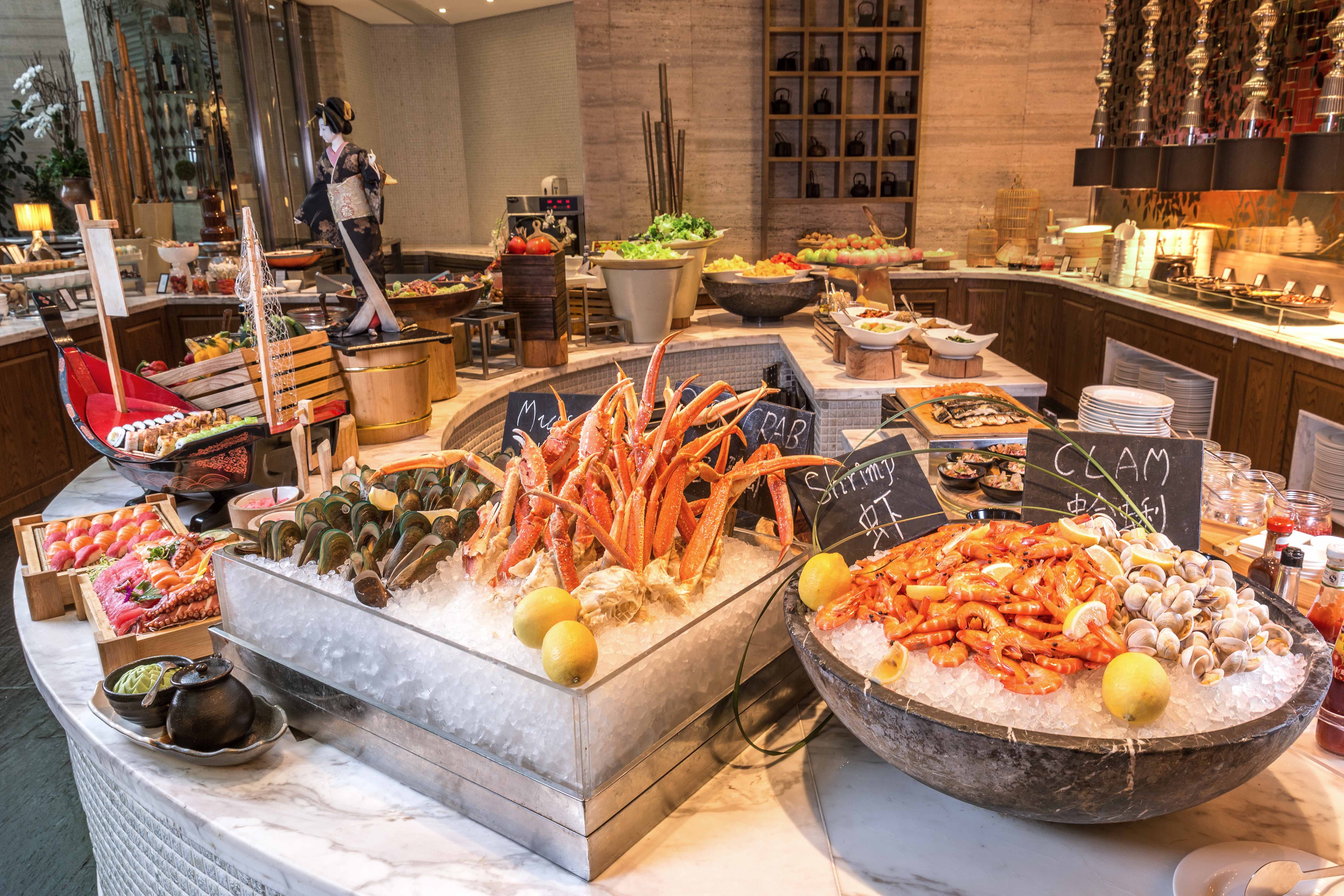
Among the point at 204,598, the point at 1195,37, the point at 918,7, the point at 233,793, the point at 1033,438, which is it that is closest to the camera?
the point at 233,793

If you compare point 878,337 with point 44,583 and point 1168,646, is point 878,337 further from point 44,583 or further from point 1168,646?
point 44,583

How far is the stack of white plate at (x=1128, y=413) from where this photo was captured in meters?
2.25

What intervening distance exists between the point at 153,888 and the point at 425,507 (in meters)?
0.72

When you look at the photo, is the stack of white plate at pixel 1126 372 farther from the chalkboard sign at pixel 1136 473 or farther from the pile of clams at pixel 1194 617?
the pile of clams at pixel 1194 617

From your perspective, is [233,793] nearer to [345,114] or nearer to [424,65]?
[345,114]

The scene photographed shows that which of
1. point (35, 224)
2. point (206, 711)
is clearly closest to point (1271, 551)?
point (206, 711)

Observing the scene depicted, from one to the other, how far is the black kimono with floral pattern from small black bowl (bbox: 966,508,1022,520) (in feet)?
6.98

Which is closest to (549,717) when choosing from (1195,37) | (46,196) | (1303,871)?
(1303,871)

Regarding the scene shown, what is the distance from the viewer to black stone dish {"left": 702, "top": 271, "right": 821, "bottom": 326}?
16.3ft

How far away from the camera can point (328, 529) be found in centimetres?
126

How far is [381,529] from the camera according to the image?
1.32 meters

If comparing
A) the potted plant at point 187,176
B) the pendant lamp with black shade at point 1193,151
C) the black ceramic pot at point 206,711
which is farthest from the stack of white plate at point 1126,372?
the potted plant at point 187,176

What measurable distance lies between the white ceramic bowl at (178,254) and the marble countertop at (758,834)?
639 centimetres

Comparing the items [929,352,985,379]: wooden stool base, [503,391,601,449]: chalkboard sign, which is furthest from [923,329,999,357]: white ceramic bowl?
[503,391,601,449]: chalkboard sign
